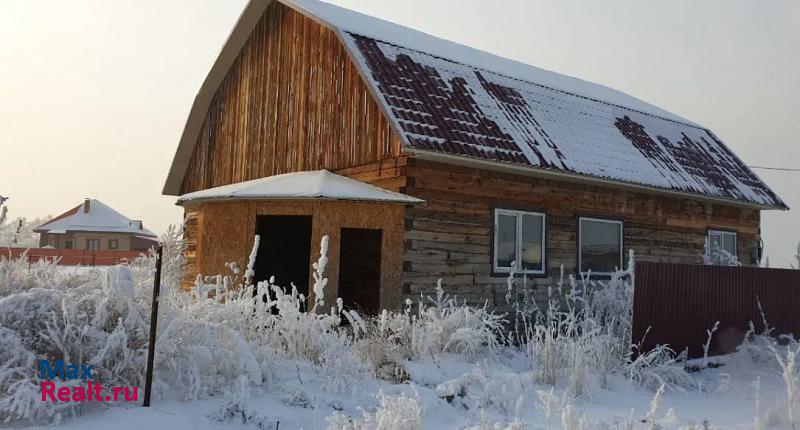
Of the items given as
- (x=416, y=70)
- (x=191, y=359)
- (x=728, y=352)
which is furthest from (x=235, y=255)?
(x=728, y=352)

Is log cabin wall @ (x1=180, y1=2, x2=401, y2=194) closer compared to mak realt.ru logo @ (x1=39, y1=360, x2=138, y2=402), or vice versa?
mak realt.ru logo @ (x1=39, y1=360, x2=138, y2=402)

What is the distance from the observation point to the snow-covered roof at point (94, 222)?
5047cm

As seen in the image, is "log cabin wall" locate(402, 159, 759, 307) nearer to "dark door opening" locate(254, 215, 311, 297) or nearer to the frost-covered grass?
the frost-covered grass

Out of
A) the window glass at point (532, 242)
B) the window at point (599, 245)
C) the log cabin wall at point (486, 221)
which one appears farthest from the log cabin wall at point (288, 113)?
the window at point (599, 245)

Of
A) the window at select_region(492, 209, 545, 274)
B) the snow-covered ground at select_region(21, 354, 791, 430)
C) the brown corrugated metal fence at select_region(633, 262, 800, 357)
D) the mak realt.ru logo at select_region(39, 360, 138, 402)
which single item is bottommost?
the snow-covered ground at select_region(21, 354, 791, 430)

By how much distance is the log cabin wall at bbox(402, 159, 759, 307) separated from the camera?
10.3m

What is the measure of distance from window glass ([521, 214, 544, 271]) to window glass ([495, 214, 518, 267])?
0.74 ft

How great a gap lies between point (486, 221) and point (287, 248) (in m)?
4.98

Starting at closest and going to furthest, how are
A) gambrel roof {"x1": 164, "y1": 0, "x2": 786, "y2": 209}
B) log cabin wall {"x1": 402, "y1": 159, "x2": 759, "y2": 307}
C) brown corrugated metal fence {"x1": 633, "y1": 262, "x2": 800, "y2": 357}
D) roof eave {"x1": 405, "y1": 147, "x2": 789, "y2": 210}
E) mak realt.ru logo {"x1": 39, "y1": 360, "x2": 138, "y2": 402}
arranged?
mak realt.ru logo {"x1": 39, "y1": 360, "x2": 138, "y2": 402} < brown corrugated metal fence {"x1": 633, "y1": 262, "x2": 800, "y2": 357} < roof eave {"x1": 405, "y1": 147, "x2": 789, "y2": 210} < log cabin wall {"x1": 402, "y1": 159, "x2": 759, "y2": 307} < gambrel roof {"x1": 164, "y1": 0, "x2": 786, "y2": 209}

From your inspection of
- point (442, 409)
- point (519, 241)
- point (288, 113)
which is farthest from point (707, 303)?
point (288, 113)

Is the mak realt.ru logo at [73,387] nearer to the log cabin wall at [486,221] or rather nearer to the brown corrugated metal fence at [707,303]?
the log cabin wall at [486,221]

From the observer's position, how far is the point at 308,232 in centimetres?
1401

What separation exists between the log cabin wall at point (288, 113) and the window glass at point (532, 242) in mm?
3131

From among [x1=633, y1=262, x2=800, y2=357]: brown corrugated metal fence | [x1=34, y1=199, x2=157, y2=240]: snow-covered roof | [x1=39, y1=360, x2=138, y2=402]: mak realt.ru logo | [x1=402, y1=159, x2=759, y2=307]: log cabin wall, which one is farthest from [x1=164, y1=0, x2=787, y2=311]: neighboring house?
[x1=34, y1=199, x2=157, y2=240]: snow-covered roof
